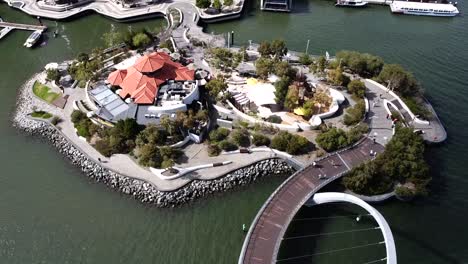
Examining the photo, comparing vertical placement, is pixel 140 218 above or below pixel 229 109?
below

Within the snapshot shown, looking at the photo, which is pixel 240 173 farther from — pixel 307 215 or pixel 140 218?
pixel 140 218

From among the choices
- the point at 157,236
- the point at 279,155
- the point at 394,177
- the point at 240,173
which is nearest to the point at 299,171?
the point at 279,155

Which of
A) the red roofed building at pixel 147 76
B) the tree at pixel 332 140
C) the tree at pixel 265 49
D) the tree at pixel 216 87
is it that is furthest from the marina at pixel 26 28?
the tree at pixel 332 140

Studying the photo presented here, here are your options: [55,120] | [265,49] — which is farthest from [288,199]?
[55,120]

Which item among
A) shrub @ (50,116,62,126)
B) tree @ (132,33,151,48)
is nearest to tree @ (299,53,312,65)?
tree @ (132,33,151,48)

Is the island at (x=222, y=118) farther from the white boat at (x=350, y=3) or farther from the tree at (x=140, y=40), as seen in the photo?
the white boat at (x=350, y=3)

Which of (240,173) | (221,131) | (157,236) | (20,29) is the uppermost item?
(20,29)
